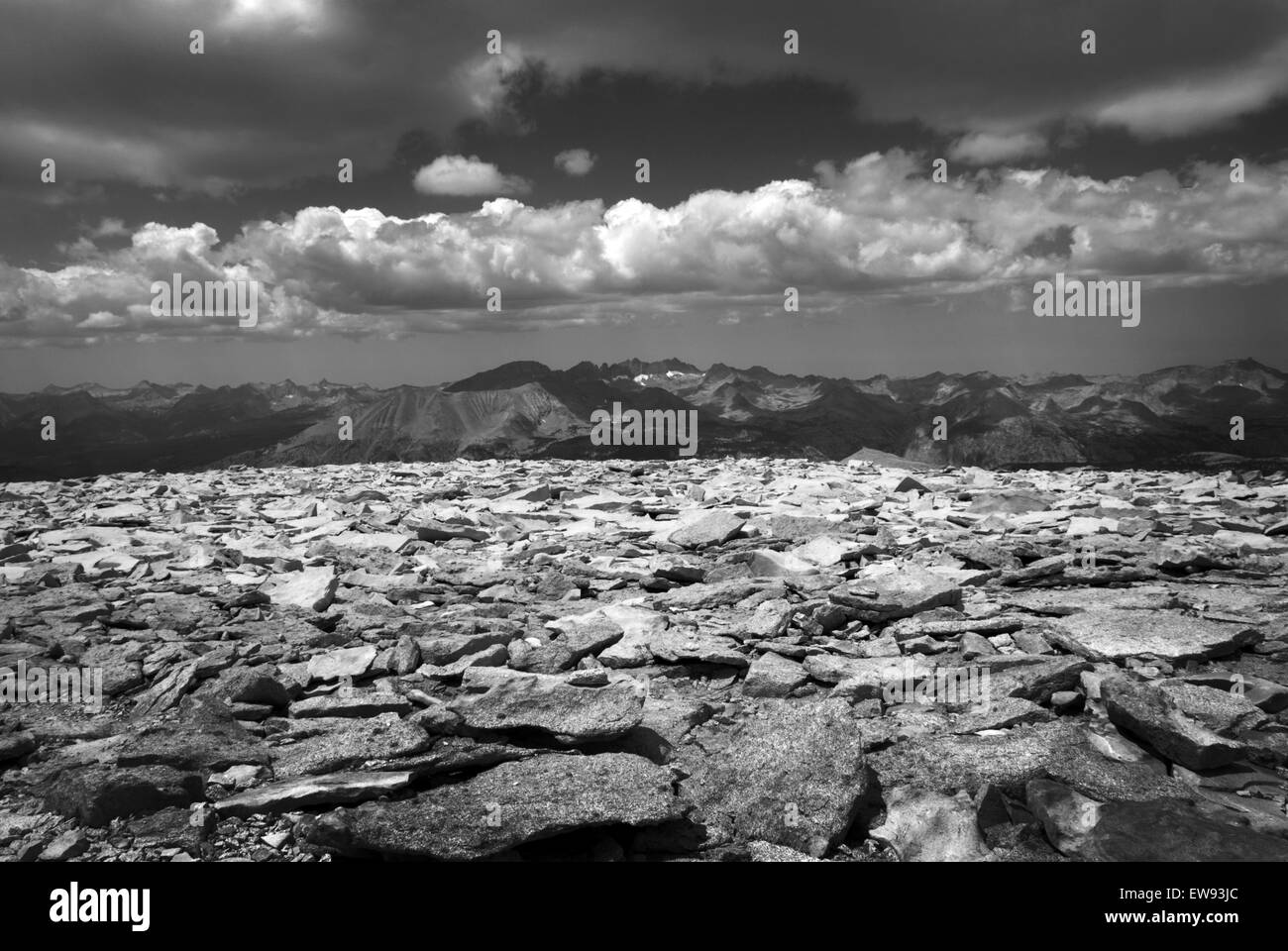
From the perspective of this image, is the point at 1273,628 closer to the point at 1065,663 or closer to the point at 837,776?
the point at 1065,663

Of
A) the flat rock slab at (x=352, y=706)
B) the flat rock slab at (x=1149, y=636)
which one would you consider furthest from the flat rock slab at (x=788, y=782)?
the flat rock slab at (x=1149, y=636)

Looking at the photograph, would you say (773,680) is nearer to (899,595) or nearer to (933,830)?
(933,830)

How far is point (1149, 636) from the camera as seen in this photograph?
7.91m

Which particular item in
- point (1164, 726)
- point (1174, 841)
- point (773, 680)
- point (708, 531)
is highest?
point (708, 531)

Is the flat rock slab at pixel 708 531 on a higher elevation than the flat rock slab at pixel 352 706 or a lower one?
higher

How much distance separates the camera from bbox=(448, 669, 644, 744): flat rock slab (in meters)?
6.10

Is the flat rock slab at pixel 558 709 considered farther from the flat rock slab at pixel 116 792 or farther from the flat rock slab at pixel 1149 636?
the flat rock slab at pixel 1149 636

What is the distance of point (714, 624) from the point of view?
31.2 feet

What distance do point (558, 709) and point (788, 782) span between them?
6.95 feet

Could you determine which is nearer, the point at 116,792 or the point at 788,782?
the point at 116,792

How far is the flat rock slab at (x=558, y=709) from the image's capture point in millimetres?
6098

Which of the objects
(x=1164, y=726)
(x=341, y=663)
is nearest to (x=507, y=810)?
(x=341, y=663)

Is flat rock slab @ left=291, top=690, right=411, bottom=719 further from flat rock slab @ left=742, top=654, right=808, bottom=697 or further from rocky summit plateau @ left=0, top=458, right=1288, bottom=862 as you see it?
flat rock slab @ left=742, top=654, right=808, bottom=697

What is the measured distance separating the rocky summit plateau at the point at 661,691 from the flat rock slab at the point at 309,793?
2 cm
